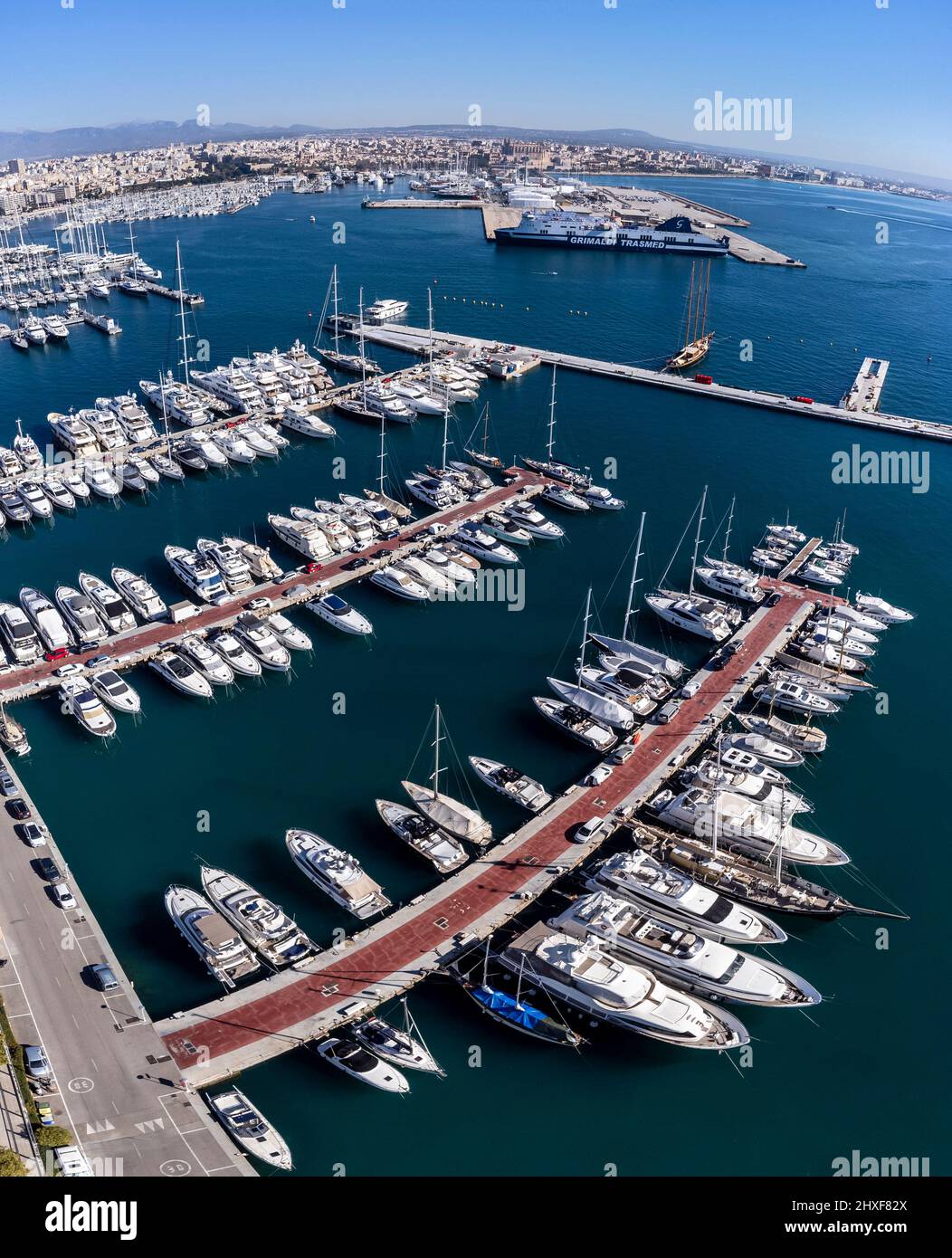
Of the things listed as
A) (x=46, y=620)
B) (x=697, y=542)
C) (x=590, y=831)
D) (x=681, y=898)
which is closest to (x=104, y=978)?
(x=590, y=831)

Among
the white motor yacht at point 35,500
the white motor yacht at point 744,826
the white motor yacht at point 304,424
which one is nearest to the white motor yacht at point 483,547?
the white motor yacht at point 304,424

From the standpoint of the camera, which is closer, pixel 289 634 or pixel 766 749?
pixel 766 749

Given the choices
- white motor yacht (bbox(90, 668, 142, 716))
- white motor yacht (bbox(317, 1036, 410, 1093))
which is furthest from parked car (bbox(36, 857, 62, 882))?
white motor yacht (bbox(317, 1036, 410, 1093))

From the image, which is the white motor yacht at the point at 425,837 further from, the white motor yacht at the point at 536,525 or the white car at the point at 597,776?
the white motor yacht at the point at 536,525

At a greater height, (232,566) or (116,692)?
(232,566)

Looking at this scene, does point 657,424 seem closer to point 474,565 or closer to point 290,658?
point 474,565

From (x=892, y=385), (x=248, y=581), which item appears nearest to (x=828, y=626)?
(x=248, y=581)

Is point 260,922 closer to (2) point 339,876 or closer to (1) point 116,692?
(2) point 339,876
